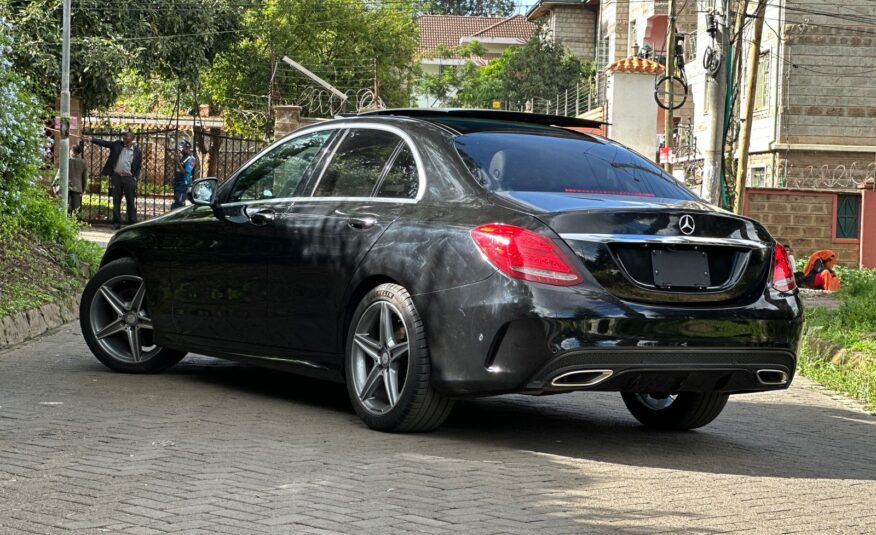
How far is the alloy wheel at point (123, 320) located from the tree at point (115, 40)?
20456 millimetres

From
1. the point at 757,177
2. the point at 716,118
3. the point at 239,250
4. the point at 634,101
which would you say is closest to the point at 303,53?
the point at 757,177

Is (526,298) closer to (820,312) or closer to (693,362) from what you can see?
(693,362)

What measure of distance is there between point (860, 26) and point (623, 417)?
29.3 meters

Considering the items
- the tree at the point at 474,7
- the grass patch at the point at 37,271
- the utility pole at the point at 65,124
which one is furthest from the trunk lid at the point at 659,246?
the tree at the point at 474,7

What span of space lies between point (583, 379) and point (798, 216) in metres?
22.9

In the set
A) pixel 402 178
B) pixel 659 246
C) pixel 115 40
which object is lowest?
pixel 659 246

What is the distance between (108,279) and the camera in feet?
30.1

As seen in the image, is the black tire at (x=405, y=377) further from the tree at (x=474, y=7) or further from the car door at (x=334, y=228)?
the tree at (x=474, y=7)

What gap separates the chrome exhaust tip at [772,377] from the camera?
6859mm

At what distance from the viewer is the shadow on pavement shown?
6844 mm

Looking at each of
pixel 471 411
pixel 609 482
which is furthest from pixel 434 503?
pixel 471 411

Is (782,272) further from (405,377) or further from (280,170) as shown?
(280,170)

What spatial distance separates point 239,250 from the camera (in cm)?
812

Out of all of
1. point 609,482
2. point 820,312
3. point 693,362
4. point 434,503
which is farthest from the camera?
point 820,312
